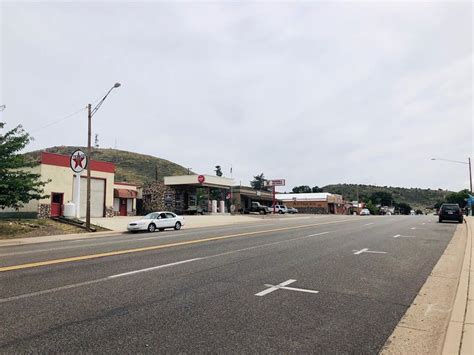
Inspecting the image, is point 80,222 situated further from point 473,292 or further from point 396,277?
point 473,292

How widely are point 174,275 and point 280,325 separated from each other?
4.19 metres

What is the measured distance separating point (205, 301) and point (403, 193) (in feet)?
648

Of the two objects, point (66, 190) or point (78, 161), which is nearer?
point (78, 161)

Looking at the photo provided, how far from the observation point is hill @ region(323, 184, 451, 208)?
17250 cm

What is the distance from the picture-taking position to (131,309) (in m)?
6.53

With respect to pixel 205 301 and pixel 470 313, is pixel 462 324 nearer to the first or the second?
pixel 470 313

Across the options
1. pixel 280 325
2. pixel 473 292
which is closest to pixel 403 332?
pixel 280 325

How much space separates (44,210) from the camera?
3503 centimetres

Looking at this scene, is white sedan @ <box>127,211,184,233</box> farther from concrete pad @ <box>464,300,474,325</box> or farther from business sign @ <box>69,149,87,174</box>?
concrete pad @ <box>464,300,474,325</box>

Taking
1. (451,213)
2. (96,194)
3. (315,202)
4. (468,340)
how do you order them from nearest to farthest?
1. (468,340)
2. (451,213)
3. (96,194)
4. (315,202)

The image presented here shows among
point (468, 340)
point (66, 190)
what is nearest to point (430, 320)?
point (468, 340)

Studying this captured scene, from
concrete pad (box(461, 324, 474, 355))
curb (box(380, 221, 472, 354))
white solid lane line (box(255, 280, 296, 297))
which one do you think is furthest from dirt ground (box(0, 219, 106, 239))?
concrete pad (box(461, 324, 474, 355))

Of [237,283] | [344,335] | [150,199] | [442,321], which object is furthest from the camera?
[150,199]

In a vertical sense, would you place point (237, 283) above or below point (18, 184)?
below
